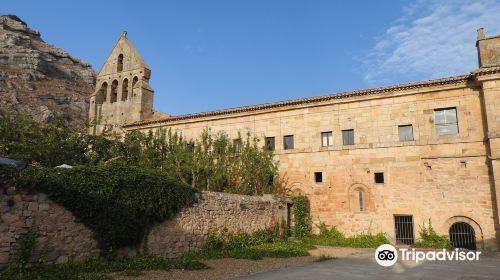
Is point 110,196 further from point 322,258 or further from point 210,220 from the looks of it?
point 322,258

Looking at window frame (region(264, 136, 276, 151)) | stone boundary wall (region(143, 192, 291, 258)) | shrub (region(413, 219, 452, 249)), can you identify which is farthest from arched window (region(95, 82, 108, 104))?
shrub (region(413, 219, 452, 249))

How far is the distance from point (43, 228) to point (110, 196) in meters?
1.81

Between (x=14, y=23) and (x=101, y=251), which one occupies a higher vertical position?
(x=14, y=23)

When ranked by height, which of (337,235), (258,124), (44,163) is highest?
(258,124)

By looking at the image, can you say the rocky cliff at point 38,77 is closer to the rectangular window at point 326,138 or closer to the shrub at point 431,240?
the rectangular window at point 326,138

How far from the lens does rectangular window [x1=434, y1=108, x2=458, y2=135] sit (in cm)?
1858

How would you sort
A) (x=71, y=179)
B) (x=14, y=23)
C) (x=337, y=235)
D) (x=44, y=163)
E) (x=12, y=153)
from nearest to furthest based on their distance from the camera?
(x=71, y=179) → (x=12, y=153) → (x=44, y=163) → (x=337, y=235) → (x=14, y=23)

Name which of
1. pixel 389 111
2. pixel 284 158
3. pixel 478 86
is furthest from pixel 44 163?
pixel 478 86

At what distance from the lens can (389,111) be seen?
20.0m

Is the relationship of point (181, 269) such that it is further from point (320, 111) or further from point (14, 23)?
point (14, 23)

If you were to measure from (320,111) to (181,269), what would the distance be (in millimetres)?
14295

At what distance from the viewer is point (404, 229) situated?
18844mm

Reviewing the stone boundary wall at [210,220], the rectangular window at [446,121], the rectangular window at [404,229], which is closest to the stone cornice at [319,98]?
the rectangular window at [446,121]

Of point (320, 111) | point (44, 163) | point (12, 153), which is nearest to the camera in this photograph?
point (12, 153)
